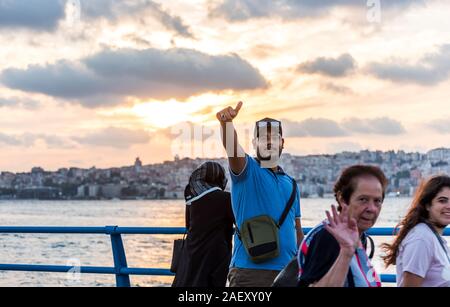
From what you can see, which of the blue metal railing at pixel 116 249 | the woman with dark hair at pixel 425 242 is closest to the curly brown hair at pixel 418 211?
the woman with dark hair at pixel 425 242

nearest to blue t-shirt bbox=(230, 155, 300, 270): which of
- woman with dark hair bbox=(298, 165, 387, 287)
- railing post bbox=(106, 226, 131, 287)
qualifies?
woman with dark hair bbox=(298, 165, 387, 287)

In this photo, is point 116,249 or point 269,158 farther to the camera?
point 116,249

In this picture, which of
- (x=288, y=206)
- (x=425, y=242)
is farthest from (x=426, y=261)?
(x=288, y=206)

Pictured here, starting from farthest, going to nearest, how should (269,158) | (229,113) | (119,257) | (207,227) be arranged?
(119,257)
(207,227)
(269,158)
(229,113)

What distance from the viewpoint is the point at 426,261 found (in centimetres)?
402

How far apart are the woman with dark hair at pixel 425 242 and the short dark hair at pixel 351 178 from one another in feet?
2.91

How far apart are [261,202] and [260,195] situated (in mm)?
41

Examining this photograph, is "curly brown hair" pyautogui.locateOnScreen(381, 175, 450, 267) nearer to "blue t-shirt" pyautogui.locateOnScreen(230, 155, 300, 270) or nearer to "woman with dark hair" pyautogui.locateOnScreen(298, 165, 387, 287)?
"blue t-shirt" pyautogui.locateOnScreen(230, 155, 300, 270)

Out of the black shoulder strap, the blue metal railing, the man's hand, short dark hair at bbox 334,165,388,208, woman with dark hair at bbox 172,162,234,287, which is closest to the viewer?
short dark hair at bbox 334,165,388,208

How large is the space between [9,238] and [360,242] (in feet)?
187

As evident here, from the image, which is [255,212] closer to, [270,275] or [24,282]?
[270,275]

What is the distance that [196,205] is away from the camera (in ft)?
→ 16.9

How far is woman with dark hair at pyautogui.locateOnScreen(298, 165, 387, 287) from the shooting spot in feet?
9.53

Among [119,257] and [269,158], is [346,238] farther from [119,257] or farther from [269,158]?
[119,257]
